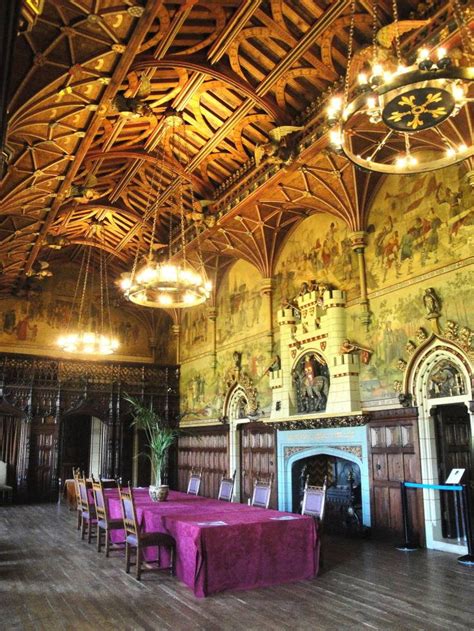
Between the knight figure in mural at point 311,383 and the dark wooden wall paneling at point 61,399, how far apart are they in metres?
7.81

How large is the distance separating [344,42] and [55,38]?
438cm

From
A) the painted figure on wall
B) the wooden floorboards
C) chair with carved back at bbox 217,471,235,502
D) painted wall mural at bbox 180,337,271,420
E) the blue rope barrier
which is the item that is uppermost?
painted wall mural at bbox 180,337,271,420

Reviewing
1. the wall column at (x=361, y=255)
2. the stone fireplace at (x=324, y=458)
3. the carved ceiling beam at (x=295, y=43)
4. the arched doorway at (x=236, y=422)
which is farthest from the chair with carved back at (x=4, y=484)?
the carved ceiling beam at (x=295, y=43)

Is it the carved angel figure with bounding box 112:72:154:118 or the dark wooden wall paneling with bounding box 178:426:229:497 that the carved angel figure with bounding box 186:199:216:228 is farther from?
the dark wooden wall paneling with bounding box 178:426:229:497

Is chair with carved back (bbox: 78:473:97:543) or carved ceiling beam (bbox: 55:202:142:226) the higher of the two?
carved ceiling beam (bbox: 55:202:142:226)

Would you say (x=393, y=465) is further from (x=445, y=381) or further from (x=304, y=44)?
(x=304, y=44)

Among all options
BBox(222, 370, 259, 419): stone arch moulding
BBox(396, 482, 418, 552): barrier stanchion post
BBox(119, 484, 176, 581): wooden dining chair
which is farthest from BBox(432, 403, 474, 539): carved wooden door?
BBox(222, 370, 259, 419): stone arch moulding

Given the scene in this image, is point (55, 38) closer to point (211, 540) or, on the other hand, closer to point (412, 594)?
point (211, 540)

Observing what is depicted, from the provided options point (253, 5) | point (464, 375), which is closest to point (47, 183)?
point (253, 5)

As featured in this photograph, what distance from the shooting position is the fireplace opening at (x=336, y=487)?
10859 mm

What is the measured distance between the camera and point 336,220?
480 inches

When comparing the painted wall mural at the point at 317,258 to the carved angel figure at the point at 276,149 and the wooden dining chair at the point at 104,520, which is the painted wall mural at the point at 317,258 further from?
the wooden dining chair at the point at 104,520

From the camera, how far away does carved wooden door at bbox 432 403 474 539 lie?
30.9 feet

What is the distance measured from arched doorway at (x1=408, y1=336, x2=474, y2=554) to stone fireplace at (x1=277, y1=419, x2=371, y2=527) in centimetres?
148
